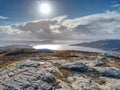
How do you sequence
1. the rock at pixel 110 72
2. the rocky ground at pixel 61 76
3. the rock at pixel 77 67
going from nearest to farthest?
the rocky ground at pixel 61 76 → the rock at pixel 110 72 → the rock at pixel 77 67

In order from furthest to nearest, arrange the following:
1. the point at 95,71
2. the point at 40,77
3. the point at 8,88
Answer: the point at 95,71, the point at 40,77, the point at 8,88

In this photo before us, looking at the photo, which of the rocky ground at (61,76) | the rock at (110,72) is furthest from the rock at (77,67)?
the rock at (110,72)

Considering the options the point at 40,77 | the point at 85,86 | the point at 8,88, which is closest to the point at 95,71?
the point at 85,86

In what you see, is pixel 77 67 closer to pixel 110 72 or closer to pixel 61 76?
pixel 61 76

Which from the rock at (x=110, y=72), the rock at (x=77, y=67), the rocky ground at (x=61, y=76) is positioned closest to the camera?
the rocky ground at (x=61, y=76)

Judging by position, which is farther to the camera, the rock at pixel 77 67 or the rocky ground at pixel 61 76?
the rock at pixel 77 67

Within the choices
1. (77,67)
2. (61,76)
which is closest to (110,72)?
(77,67)

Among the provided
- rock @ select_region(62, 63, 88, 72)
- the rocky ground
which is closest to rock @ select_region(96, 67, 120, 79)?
the rocky ground

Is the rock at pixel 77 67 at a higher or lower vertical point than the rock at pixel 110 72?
higher

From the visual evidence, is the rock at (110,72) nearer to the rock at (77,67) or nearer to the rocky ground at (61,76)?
the rocky ground at (61,76)

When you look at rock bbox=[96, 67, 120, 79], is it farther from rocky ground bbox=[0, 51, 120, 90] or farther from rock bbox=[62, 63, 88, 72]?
rock bbox=[62, 63, 88, 72]

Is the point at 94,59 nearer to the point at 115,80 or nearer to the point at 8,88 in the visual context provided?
the point at 115,80
